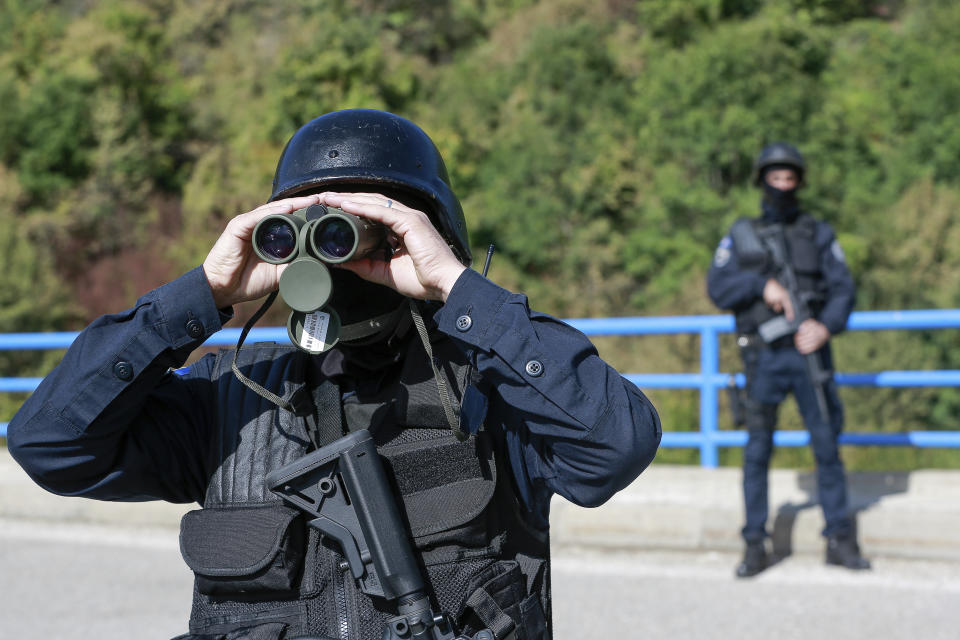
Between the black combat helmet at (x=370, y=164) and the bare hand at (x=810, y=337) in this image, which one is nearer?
the black combat helmet at (x=370, y=164)

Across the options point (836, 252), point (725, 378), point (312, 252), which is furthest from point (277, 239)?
point (725, 378)

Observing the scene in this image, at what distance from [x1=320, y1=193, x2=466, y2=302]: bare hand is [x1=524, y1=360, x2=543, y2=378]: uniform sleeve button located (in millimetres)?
181

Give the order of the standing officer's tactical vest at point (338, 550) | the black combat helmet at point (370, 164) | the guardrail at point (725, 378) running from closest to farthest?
the standing officer's tactical vest at point (338, 550), the black combat helmet at point (370, 164), the guardrail at point (725, 378)

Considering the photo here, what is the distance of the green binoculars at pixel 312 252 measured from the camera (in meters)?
1.72

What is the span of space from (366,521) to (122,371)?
482mm

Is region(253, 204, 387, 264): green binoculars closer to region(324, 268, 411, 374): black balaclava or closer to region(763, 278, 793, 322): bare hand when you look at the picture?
region(324, 268, 411, 374): black balaclava

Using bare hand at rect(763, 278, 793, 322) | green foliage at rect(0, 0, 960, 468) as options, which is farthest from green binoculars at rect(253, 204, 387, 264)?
green foliage at rect(0, 0, 960, 468)

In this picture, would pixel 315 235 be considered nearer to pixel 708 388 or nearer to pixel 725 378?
pixel 725 378

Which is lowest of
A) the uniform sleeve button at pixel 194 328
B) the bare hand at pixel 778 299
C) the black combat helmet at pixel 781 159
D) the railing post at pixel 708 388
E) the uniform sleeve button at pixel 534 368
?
the railing post at pixel 708 388

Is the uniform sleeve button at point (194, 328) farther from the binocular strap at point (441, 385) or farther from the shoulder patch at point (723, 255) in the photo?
the shoulder patch at point (723, 255)

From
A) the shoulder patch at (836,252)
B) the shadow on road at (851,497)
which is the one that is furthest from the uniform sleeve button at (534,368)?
the shoulder patch at (836,252)

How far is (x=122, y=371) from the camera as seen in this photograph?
1.85 meters

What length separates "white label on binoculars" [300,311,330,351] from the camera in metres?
1.78

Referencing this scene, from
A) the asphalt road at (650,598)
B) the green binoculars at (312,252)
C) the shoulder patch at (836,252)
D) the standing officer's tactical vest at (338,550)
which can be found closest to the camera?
the green binoculars at (312,252)
